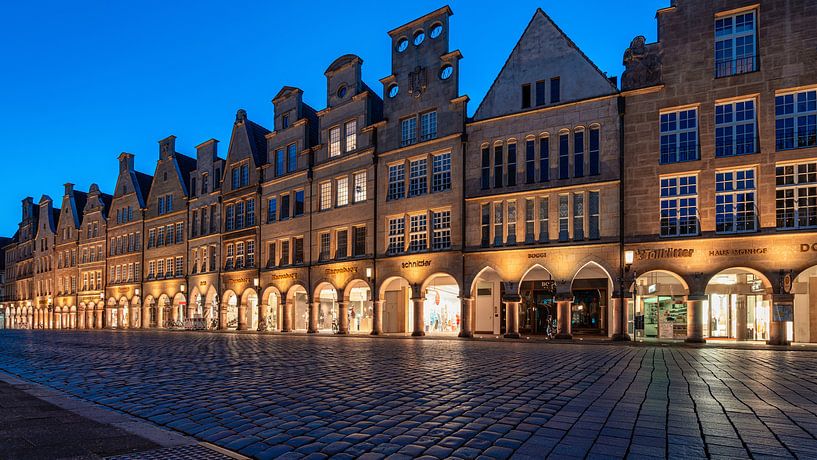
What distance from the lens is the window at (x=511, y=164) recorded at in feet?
104

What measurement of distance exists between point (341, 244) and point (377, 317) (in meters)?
6.76

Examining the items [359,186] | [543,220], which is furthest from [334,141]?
[543,220]

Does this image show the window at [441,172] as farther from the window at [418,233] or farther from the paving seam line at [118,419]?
the paving seam line at [118,419]

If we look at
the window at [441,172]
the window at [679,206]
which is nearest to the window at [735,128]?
the window at [679,206]

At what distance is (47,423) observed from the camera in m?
6.91

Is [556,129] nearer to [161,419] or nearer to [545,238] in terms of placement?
[545,238]

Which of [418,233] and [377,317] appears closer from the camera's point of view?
[418,233]

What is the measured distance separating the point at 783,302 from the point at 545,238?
1089 cm

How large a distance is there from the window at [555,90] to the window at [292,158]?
2131 centimetres

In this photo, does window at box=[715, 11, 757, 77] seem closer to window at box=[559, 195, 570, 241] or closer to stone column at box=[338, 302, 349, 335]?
window at box=[559, 195, 570, 241]

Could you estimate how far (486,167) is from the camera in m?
32.6

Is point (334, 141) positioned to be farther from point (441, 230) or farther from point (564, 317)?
point (564, 317)

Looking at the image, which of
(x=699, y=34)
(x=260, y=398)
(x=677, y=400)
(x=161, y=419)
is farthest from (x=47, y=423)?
(x=699, y=34)

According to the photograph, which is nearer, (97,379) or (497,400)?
(497,400)
